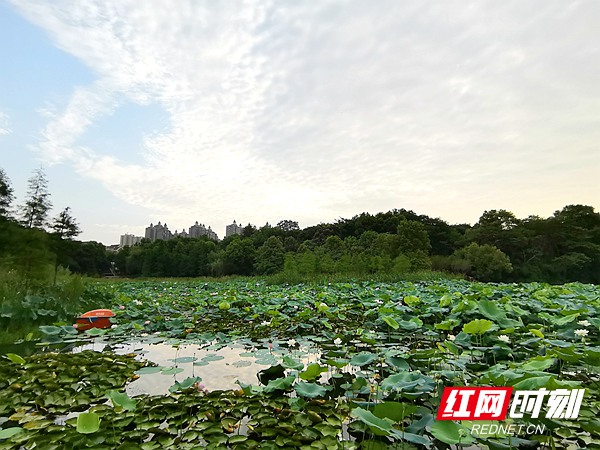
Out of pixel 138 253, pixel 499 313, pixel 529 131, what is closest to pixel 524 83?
pixel 529 131

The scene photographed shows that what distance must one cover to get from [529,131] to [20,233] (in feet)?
40.9

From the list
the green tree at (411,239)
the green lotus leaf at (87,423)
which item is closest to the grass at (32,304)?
the green lotus leaf at (87,423)

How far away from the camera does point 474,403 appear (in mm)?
1400

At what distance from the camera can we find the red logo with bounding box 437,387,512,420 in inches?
52.8

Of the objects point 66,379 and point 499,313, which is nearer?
point 66,379

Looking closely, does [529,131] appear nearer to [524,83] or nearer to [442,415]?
[524,83]

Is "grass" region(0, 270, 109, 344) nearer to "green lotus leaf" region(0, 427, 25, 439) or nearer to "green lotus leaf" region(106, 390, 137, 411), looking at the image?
"green lotus leaf" region(0, 427, 25, 439)

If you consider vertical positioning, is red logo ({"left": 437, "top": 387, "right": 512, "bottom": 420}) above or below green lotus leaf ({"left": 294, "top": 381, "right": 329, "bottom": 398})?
above

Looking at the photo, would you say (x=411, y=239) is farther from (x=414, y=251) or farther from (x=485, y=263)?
(x=485, y=263)

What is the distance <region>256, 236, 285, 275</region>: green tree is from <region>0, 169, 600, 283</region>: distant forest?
76 mm

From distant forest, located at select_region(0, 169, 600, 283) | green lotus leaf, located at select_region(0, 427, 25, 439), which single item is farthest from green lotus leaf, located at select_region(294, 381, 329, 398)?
distant forest, located at select_region(0, 169, 600, 283)

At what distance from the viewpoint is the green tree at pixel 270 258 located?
80.6 ft

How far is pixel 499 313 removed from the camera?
277 cm

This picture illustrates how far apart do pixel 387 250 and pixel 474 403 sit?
1935cm
